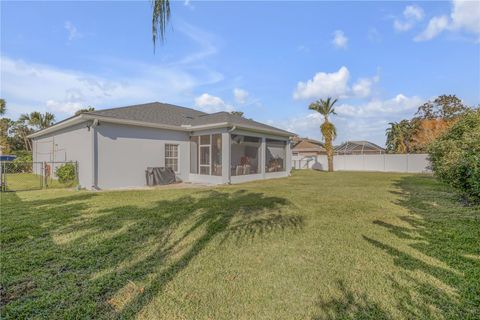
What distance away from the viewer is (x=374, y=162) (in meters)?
27.4

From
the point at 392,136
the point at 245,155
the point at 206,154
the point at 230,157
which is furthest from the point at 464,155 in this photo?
the point at 392,136

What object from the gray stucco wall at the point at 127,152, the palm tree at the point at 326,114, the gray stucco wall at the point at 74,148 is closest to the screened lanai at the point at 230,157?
the gray stucco wall at the point at 127,152

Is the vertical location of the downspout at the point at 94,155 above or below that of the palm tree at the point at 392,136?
below

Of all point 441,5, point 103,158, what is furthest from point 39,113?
point 441,5

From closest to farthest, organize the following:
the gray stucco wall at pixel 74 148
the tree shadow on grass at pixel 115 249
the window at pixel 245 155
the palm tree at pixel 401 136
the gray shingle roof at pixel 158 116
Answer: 1. the tree shadow on grass at pixel 115 249
2. the gray stucco wall at pixel 74 148
3. the gray shingle roof at pixel 158 116
4. the window at pixel 245 155
5. the palm tree at pixel 401 136

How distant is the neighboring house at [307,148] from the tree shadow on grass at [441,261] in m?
31.8

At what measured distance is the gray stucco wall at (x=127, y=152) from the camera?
11086 mm

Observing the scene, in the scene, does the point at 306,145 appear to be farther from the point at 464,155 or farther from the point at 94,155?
the point at 464,155

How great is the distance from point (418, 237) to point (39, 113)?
44007mm

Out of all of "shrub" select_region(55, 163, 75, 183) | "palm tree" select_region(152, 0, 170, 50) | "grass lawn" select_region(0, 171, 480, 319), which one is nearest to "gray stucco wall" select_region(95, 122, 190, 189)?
"shrub" select_region(55, 163, 75, 183)

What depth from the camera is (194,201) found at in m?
8.19

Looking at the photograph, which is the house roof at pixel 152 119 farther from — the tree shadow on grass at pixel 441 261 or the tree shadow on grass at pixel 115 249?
the tree shadow on grass at pixel 441 261

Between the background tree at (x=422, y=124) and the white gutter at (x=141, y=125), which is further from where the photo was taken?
the background tree at (x=422, y=124)

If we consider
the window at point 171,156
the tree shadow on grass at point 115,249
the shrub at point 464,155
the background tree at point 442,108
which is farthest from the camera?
the background tree at point 442,108
